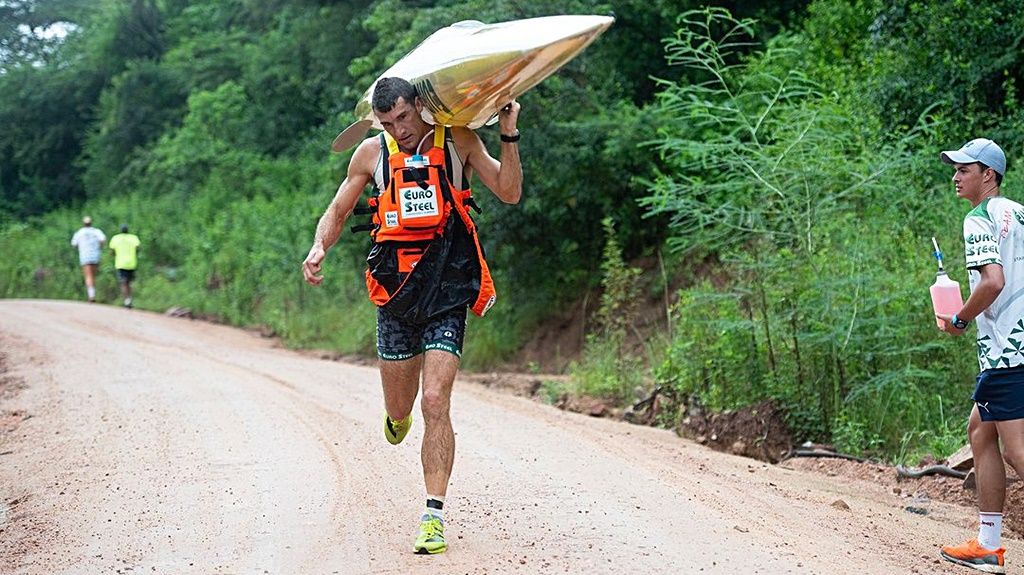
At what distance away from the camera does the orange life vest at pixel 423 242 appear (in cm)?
548

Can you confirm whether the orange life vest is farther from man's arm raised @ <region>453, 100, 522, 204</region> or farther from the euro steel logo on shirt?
man's arm raised @ <region>453, 100, 522, 204</region>

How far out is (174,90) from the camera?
41500 millimetres

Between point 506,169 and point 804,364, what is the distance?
5.18 m

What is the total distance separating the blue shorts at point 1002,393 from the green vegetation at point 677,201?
3459 mm

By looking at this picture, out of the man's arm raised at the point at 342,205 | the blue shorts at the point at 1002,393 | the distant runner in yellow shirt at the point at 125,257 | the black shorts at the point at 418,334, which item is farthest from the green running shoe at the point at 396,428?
the distant runner in yellow shirt at the point at 125,257

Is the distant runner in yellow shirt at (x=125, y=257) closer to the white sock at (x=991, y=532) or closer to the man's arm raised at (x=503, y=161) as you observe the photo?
the man's arm raised at (x=503, y=161)

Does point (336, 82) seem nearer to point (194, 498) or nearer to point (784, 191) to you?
point (784, 191)

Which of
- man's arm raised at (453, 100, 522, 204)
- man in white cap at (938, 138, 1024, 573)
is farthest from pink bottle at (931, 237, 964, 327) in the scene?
man's arm raised at (453, 100, 522, 204)

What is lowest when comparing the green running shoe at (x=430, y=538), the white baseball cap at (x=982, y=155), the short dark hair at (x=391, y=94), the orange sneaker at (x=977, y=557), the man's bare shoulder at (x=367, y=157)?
the orange sneaker at (x=977, y=557)

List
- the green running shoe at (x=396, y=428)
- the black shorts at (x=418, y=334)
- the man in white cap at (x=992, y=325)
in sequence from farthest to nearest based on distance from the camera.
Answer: the green running shoe at (x=396, y=428) < the black shorts at (x=418, y=334) < the man in white cap at (x=992, y=325)

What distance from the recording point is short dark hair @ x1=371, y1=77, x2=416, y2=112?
17.9ft

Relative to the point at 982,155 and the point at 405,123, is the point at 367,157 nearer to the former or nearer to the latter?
the point at 405,123

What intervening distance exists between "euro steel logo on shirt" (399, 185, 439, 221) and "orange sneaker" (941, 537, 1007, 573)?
3.05m

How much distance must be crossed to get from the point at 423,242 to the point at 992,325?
9.10 ft
